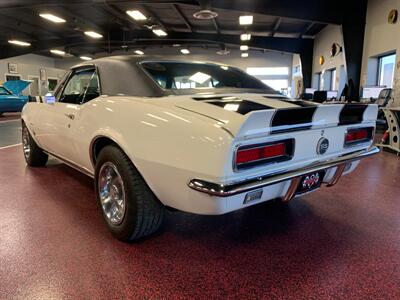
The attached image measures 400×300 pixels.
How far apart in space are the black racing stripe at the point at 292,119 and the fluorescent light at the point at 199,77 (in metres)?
0.94

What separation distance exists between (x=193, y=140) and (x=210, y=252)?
0.82m

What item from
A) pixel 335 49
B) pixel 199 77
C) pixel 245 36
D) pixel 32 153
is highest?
pixel 245 36

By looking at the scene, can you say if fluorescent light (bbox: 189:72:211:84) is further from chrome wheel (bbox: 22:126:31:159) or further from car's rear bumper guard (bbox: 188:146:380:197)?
chrome wheel (bbox: 22:126:31:159)

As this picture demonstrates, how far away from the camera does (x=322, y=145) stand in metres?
1.89

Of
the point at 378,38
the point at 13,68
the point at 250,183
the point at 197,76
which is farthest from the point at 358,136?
the point at 13,68

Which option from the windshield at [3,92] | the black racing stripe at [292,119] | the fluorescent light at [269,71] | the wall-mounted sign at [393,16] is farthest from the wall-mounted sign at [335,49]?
the windshield at [3,92]

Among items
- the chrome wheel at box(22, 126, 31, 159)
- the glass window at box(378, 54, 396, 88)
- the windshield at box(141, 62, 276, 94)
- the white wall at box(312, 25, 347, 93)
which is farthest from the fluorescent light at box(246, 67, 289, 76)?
the windshield at box(141, 62, 276, 94)

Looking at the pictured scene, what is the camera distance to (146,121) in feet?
5.68

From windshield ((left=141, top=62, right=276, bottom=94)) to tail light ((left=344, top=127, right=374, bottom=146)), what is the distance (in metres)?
0.77

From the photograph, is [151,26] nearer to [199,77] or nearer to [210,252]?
[199,77]

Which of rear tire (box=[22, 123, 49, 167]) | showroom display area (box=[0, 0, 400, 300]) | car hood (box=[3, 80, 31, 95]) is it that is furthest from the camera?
car hood (box=[3, 80, 31, 95])

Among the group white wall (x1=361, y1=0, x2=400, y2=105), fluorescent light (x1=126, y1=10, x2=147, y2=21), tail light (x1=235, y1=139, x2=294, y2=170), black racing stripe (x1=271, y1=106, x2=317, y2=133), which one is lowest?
tail light (x1=235, y1=139, x2=294, y2=170)

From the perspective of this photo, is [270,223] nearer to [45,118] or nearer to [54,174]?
[45,118]

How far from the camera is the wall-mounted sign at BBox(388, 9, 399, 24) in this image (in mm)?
7223
